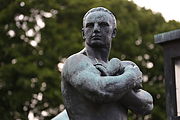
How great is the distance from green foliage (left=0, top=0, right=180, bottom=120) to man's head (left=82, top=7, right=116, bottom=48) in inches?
795

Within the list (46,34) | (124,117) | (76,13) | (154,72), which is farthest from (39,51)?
(124,117)

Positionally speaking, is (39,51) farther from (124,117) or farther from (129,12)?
(124,117)

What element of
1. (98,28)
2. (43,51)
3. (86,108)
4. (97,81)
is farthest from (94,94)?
(43,51)

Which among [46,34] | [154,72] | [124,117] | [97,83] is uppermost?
[97,83]

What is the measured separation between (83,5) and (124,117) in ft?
77.3

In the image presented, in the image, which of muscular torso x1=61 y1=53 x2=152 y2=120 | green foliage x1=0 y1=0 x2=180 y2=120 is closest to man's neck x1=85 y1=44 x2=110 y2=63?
muscular torso x1=61 y1=53 x2=152 y2=120

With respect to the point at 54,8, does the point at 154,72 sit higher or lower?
lower

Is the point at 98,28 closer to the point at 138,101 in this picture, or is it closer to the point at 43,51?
the point at 138,101

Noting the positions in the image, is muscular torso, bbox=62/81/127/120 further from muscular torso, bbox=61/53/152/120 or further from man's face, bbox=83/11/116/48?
man's face, bbox=83/11/116/48

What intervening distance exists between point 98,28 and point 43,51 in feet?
71.2

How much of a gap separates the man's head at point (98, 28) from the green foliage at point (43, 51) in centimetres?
2019

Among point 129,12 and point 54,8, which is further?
point 129,12

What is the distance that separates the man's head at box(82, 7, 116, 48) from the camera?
5539 mm

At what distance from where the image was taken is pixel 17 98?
26.5 metres
